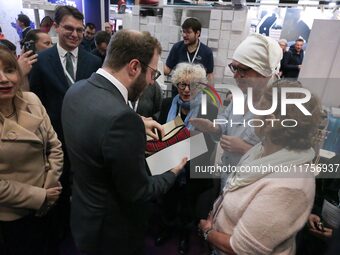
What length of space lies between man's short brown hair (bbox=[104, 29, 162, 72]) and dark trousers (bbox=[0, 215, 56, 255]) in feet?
3.16

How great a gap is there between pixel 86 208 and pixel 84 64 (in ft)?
4.32

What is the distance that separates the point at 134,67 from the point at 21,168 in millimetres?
751

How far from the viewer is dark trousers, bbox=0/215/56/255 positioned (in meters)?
1.26

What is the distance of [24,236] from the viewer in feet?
4.35

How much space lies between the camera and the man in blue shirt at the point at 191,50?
3.19 metres

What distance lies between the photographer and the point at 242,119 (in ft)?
4.46

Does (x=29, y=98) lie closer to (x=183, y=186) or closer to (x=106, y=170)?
(x=106, y=170)

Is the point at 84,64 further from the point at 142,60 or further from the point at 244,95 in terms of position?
the point at 244,95

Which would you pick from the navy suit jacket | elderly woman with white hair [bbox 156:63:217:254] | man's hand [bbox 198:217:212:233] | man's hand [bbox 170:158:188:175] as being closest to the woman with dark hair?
man's hand [bbox 198:217:212:233]

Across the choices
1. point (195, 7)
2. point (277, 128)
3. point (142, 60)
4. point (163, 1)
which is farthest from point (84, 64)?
point (163, 1)

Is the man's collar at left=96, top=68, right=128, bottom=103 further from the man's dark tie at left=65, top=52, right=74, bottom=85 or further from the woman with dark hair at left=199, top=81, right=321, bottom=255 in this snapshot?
the man's dark tie at left=65, top=52, right=74, bottom=85

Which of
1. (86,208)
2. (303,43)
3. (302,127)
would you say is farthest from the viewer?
(303,43)

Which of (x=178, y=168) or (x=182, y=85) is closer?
(x=178, y=168)

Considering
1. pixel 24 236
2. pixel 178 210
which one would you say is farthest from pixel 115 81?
pixel 178 210
